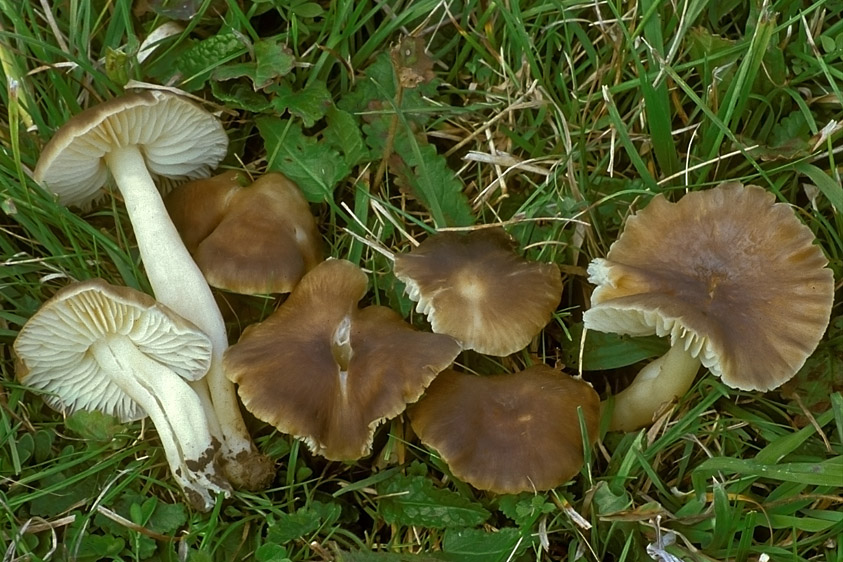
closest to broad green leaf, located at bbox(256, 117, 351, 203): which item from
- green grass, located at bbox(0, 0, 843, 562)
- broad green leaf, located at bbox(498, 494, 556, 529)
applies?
green grass, located at bbox(0, 0, 843, 562)

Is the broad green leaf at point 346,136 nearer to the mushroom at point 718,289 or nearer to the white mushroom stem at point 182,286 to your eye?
the white mushroom stem at point 182,286

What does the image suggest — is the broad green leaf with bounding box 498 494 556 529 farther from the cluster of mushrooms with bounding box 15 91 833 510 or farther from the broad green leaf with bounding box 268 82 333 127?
the broad green leaf with bounding box 268 82 333 127

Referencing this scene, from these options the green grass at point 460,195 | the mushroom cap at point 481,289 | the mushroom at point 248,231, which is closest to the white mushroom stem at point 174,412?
the green grass at point 460,195

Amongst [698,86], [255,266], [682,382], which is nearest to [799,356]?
[682,382]

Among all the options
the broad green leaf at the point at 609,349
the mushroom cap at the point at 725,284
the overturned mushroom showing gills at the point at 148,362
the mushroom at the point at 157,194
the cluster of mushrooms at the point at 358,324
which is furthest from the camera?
the broad green leaf at the point at 609,349

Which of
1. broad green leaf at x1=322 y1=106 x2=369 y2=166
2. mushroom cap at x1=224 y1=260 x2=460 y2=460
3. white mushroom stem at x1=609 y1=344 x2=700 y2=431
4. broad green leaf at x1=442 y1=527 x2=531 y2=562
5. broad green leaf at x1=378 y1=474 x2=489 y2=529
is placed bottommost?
broad green leaf at x1=442 y1=527 x2=531 y2=562

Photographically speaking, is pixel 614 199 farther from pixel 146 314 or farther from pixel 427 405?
pixel 146 314
